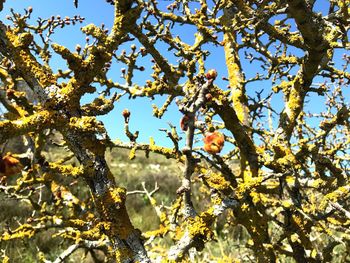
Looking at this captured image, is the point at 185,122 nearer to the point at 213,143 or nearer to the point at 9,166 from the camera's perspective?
the point at 213,143

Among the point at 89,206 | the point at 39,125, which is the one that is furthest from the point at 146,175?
the point at 39,125

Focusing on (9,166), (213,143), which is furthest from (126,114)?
(9,166)

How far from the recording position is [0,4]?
1.69 metres

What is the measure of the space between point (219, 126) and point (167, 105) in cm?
140

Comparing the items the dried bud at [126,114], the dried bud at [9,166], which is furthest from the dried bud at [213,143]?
the dried bud at [9,166]

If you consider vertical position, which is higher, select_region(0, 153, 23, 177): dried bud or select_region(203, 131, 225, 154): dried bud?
select_region(0, 153, 23, 177): dried bud

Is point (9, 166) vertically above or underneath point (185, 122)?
above

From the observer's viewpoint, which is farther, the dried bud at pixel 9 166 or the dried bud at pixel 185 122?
the dried bud at pixel 9 166

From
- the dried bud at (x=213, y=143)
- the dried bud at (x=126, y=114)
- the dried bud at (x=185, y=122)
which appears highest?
the dried bud at (x=126, y=114)

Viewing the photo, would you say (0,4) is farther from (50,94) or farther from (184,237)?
(184,237)

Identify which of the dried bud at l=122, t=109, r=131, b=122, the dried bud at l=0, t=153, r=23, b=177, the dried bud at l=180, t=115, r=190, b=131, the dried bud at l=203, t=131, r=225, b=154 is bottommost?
the dried bud at l=180, t=115, r=190, b=131

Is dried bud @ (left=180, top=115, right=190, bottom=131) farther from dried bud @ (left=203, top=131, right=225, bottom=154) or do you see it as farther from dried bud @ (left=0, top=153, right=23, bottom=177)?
dried bud @ (left=0, top=153, right=23, bottom=177)

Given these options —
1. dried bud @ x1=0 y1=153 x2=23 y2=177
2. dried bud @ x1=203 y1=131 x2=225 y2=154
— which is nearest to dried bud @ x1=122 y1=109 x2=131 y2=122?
dried bud @ x1=203 y1=131 x2=225 y2=154

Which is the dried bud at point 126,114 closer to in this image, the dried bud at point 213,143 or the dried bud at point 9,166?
the dried bud at point 213,143
